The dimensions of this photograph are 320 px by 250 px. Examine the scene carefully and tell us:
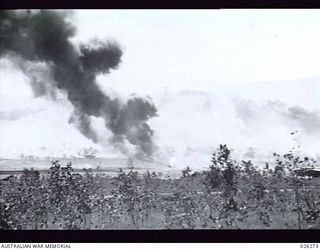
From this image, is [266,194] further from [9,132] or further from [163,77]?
[9,132]

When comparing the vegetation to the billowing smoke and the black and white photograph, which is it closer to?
the black and white photograph

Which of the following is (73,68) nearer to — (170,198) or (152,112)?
(152,112)

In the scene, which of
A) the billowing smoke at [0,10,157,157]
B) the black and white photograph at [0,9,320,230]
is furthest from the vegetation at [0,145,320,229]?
the billowing smoke at [0,10,157,157]

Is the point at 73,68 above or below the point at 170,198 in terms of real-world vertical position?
above

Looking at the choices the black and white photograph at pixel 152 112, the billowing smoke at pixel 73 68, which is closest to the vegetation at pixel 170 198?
the black and white photograph at pixel 152 112

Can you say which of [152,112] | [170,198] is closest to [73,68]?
[152,112]
